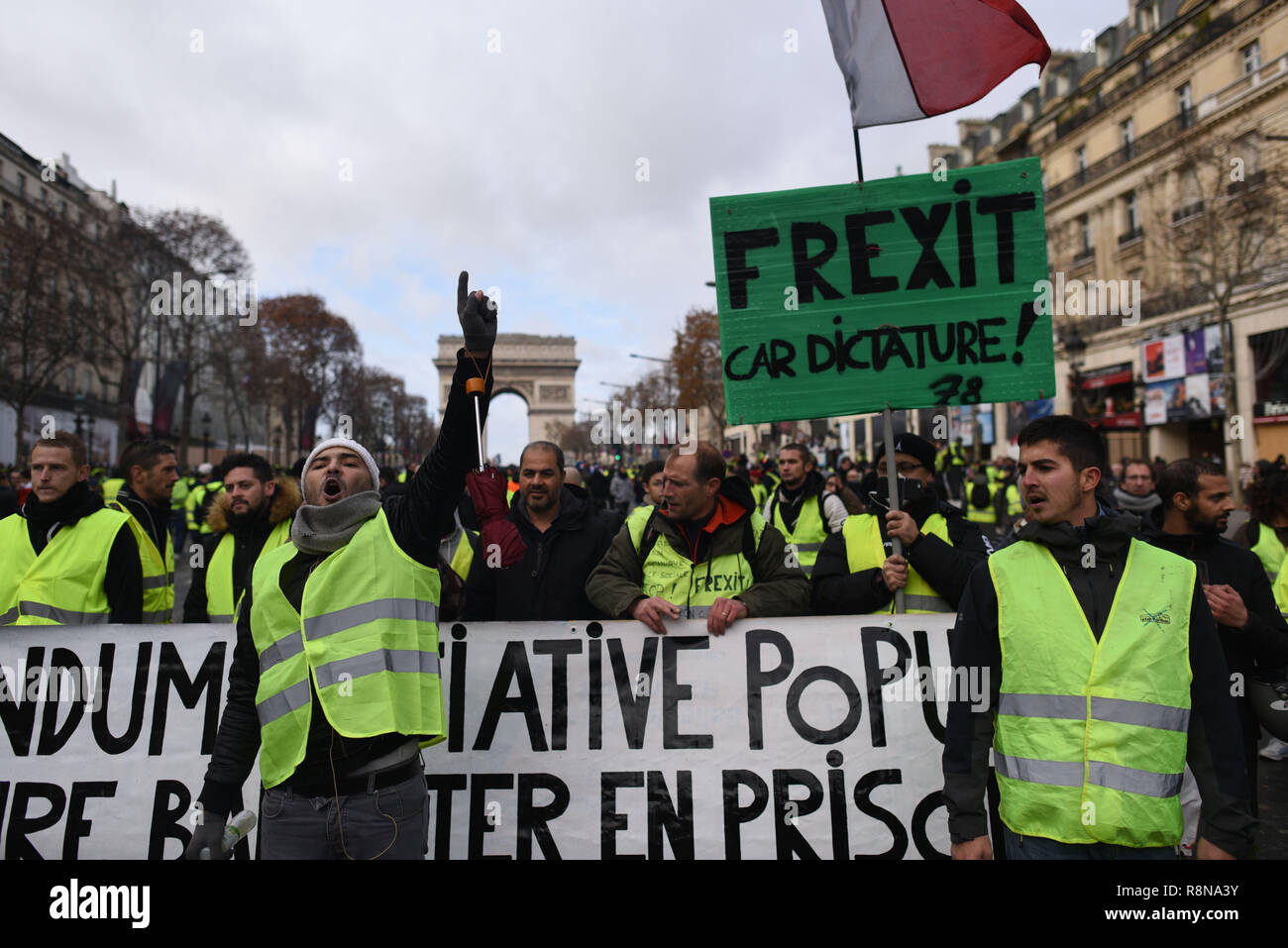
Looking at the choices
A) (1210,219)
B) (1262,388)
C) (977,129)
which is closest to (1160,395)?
(1262,388)

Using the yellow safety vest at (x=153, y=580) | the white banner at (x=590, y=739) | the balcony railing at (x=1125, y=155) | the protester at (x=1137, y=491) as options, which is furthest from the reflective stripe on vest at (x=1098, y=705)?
the balcony railing at (x=1125, y=155)

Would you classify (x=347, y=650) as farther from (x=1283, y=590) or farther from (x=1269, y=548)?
(x=1269, y=548)

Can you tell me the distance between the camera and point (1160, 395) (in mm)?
29609

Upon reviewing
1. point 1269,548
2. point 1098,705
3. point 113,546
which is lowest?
point 1098,705

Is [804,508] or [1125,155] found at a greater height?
[1125,155]

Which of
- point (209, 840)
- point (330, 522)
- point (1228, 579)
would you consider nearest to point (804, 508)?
point (1228, 579)

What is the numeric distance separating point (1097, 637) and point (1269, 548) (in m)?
3.78

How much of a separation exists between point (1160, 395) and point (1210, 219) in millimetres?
9397

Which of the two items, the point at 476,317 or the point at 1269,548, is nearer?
the point at 476,317

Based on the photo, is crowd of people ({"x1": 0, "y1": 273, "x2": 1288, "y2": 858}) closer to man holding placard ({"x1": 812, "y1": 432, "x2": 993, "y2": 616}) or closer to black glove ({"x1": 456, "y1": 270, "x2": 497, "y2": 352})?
black glove ({"x1": 456, "y1": 270, "x2": 497, "y2": 352})

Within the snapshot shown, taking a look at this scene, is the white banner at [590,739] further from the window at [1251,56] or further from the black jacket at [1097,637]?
the window at [1251,56]

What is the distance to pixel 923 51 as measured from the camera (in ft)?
11.3

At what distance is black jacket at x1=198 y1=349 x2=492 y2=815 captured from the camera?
7.37 feet

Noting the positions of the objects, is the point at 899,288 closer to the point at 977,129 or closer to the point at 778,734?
the point at 778,734
